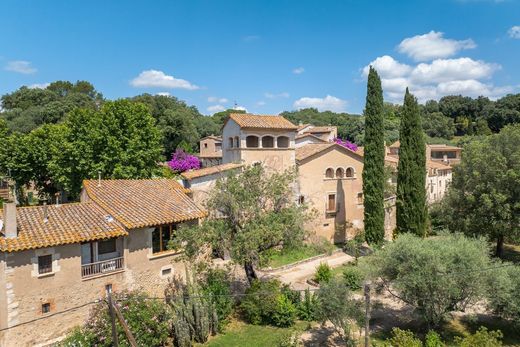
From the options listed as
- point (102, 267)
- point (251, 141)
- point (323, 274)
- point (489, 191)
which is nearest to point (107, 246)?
point (102, 267)

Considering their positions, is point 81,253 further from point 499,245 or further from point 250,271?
point 499,245

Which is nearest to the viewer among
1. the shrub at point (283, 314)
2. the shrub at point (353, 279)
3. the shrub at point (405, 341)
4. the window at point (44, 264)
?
the shrub at point (405, 341)

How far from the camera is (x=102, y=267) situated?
17.6 meters

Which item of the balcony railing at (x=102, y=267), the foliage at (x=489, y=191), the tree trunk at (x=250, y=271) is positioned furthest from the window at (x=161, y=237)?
the foliage at (x=489, y=191)

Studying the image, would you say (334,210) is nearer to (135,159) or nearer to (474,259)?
(474,259)

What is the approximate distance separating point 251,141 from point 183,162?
24.3 meters

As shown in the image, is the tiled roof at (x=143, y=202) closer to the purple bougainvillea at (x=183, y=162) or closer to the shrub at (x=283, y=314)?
the shrub at (x=283, y=314)

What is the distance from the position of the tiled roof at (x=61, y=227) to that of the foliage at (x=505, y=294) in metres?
17.3

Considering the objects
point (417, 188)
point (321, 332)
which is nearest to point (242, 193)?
point (321, 332)

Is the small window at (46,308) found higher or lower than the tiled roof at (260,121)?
lower

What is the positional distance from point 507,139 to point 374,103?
32.5 feet

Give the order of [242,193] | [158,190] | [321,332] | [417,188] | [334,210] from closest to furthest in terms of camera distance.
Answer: [321,332]
[242,193]
[158,190]
[417,188]
[334,210]

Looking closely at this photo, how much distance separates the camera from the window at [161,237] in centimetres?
1961

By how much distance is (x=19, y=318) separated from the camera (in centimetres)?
1511
